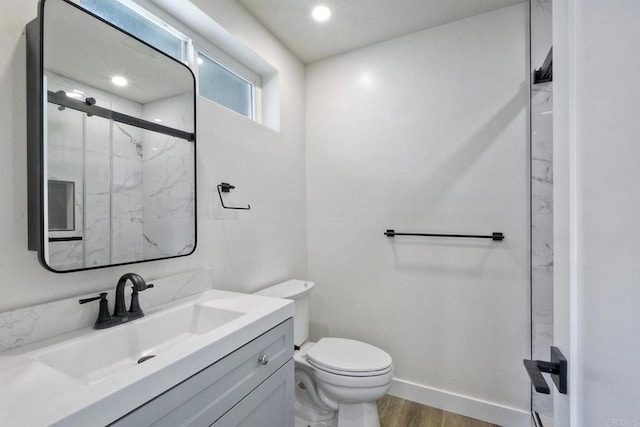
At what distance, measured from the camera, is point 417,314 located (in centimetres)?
196

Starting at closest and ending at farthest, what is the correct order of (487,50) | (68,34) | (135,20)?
(68,34) < (135,20) < (487,50)

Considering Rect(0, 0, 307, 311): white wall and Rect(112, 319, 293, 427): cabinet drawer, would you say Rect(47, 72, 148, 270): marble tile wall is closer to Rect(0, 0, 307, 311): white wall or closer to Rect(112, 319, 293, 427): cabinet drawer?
Rect(0, 0, 307, 311): white wall

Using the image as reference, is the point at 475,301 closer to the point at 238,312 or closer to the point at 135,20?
the point at 238,312

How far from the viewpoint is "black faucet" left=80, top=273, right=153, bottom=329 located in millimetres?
985

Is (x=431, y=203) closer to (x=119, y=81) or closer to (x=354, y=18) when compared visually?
(x=354, y=18)

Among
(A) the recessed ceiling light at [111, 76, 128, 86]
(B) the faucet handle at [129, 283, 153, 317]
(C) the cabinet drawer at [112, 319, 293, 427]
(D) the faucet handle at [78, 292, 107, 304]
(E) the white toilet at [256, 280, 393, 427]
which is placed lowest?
(E) the white toilet at [256, 280, 393, 427]

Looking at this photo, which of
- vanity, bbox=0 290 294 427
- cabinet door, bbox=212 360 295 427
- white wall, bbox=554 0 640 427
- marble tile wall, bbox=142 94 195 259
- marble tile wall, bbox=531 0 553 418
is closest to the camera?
white wall, bbox=554 0 640 427

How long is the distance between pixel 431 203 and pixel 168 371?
1.72 metres

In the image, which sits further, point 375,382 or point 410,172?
point 410,172

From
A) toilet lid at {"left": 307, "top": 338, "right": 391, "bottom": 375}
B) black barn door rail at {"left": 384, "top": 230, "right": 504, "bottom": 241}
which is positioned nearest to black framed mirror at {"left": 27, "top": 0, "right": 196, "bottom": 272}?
toilet lid at {"left": 307, "top": 338, "right": 391, "bottom": 375}

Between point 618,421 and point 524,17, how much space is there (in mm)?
2081

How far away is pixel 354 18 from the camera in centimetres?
182

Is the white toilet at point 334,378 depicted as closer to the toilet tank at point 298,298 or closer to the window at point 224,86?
the toilet tank at point 298,298

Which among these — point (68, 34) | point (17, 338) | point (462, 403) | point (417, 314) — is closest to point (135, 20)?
point (68, 34)
